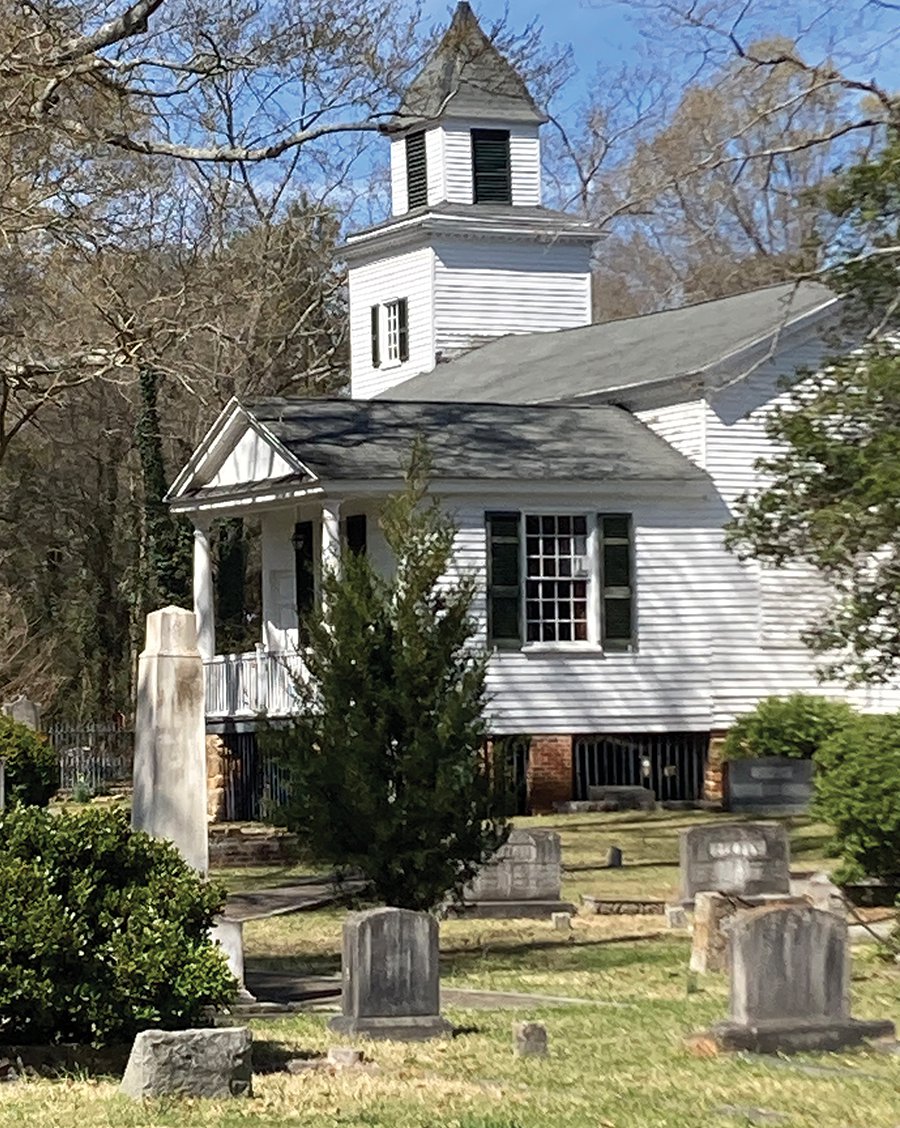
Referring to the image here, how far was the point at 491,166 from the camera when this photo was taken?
1825 inches

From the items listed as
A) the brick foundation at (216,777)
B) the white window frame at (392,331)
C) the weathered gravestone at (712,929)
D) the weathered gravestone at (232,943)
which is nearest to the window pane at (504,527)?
the brick foundation at (216,777)

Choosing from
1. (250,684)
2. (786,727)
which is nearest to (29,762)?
(250,684)

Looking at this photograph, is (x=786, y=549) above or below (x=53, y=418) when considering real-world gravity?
below

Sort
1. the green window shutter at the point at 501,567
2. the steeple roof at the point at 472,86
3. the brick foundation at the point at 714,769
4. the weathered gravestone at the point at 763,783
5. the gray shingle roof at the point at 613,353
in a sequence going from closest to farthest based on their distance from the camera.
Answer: the weathered gravestone at the point at 763,783 → the green window shutter at the point at 501,567 → the brick foundation at the point at 714,769 → the gray shingle roof at the point at 613,353 → the steeple roof at the point at 472,86

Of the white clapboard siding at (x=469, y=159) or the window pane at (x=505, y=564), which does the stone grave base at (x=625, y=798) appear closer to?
the window pane at (x=505, y=564)

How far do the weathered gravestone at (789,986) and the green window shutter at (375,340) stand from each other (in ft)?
116

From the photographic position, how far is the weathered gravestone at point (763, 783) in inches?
1277

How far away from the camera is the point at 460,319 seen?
46.4 metres

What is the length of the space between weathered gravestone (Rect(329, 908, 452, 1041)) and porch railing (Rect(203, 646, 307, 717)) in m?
18.3

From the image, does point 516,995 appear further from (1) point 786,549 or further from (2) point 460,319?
(2) point 460,319

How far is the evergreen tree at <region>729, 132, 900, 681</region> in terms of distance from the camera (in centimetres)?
2053

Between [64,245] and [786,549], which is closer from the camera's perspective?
[786,549]

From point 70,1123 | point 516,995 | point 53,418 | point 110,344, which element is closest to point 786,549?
point 516,995

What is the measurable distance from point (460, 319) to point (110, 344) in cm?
1739
